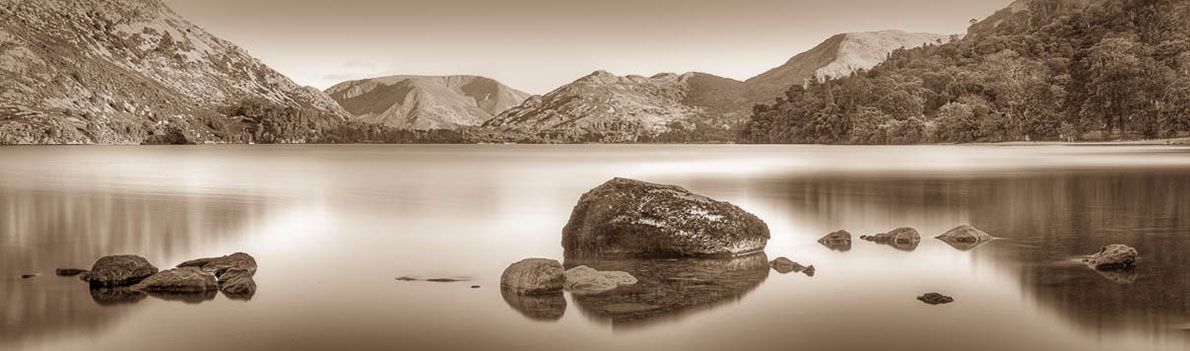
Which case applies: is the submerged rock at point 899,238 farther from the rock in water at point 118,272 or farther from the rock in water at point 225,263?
the rock in water at point 118,272

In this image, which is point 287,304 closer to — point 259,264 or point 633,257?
point 259,264

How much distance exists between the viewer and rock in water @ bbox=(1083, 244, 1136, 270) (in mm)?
15055

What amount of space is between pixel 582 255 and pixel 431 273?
3.06 m

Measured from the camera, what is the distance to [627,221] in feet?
56.4

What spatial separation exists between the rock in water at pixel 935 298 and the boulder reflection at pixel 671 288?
8.25 ft

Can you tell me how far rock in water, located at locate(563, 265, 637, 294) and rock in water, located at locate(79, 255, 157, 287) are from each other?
22.2 feet

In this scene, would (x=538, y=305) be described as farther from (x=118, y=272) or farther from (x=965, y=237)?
(x=965, y=237)

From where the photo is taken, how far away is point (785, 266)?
52.4 ft

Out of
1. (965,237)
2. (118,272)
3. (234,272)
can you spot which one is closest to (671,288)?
(234,272)

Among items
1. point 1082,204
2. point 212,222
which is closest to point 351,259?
point 212,222

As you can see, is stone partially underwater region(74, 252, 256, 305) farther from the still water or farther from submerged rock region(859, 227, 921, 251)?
submerged rock region(859, 227, 921, 251)

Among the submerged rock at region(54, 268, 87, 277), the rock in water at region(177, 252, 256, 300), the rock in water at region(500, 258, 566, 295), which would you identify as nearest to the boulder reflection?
the rock in water at region(500, 258, 566, 295)

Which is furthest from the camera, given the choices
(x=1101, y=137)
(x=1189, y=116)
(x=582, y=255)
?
(x=1101, y=137)

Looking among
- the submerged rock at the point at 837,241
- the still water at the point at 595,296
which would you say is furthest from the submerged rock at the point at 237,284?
the submerged rock at the point at 837,241
